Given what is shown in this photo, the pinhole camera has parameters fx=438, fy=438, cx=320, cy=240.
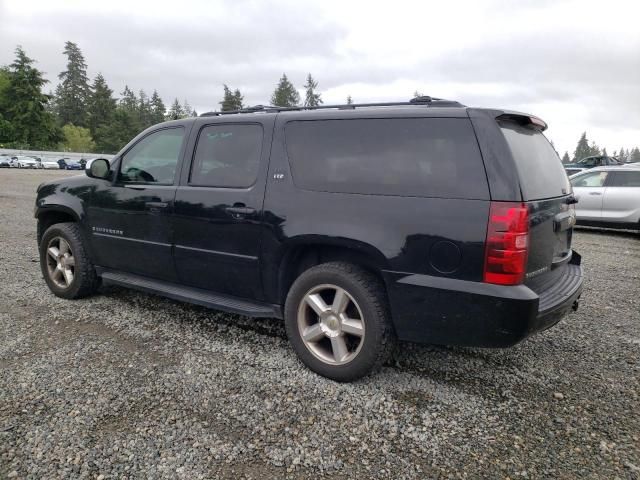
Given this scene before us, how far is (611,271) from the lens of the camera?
6.45m

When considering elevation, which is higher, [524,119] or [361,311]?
[524,119]

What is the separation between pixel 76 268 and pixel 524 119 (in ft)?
13.8

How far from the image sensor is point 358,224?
2.80 m

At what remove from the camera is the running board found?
3.34m

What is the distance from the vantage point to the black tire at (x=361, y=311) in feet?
9.18

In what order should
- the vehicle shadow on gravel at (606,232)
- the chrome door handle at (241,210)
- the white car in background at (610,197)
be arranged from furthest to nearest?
the vehicle shadow on gravel at (606,232) < the white car in background at (610,197) < the chrome door handle at (241,210)

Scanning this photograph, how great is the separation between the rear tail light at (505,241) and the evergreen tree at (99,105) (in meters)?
86.5

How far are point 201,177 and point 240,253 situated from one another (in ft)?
2.58

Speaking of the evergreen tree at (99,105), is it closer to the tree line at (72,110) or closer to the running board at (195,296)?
the tree line at (72,110)

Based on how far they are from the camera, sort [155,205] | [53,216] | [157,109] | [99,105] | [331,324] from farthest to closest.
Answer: [157,109] → [99,105] → [53,216] → [155,205] → [331,324]

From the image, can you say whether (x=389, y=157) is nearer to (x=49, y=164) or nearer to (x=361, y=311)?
(x=361, y=311)

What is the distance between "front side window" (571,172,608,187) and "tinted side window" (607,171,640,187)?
16 cm

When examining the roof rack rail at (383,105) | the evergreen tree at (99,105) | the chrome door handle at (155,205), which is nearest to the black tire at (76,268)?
the chrome door handle at (155,205)

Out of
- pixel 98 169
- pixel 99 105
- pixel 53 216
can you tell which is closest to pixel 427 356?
pixel 98 169
